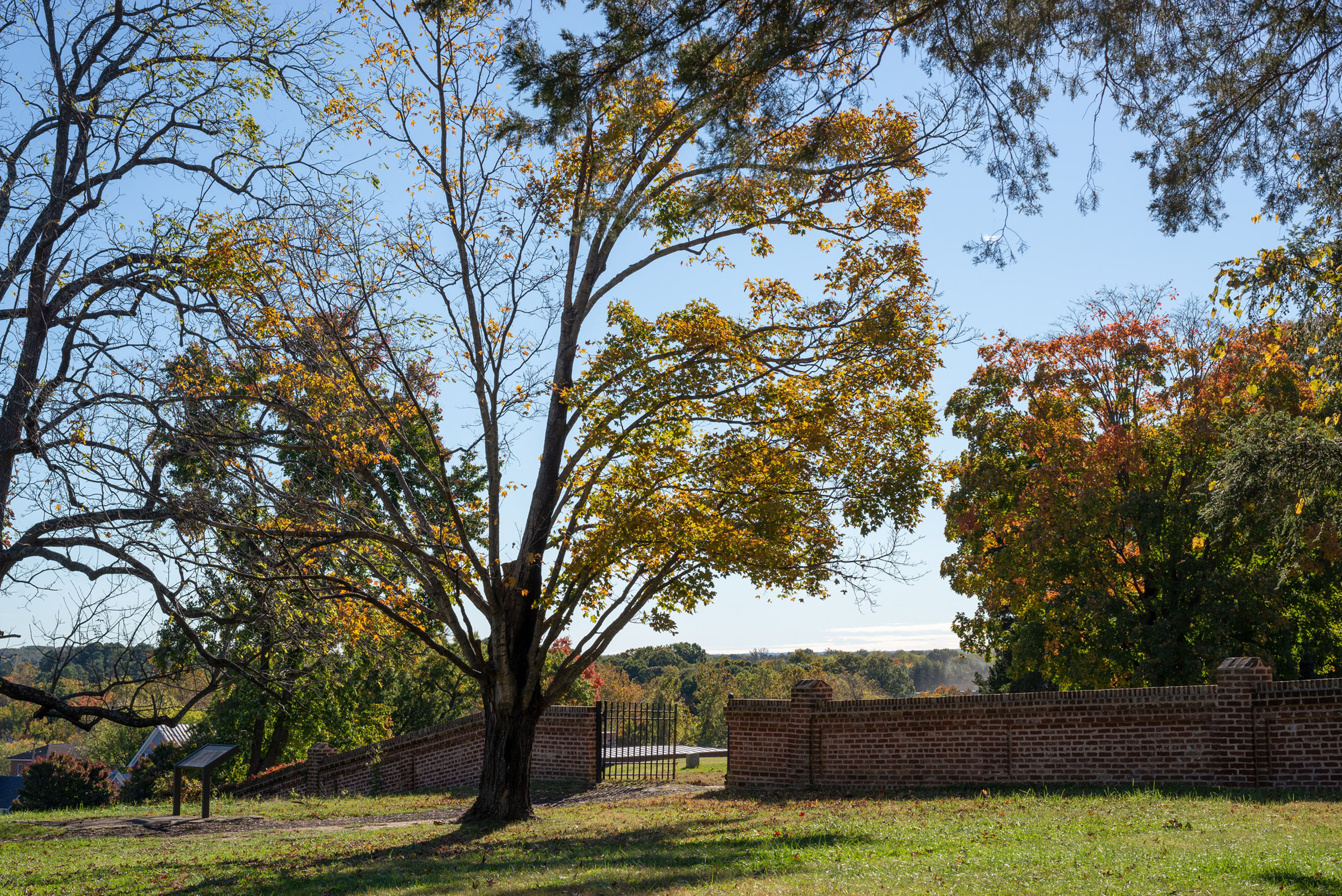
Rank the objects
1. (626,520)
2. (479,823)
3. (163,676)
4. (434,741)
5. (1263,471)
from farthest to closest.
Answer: (434,741), (479,823), (626,520), (1263,471), (163,676)

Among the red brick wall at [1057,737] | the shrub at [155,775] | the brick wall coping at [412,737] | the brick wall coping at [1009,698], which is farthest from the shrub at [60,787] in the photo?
the brick wall coping at [1009,698]

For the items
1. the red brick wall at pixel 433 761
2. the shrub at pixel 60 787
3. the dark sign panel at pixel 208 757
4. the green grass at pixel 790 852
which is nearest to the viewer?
the green grass at pixel 790 852

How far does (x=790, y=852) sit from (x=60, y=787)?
26.0m

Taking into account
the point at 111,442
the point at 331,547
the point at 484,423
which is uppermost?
the point at 484,423

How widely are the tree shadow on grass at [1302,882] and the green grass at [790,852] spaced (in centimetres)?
2

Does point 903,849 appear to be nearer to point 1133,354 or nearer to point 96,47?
point 96,47

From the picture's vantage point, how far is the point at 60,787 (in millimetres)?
26812

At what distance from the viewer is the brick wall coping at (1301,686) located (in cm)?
1212

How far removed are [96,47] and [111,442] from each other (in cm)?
508

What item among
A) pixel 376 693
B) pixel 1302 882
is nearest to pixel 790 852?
pixel 1302 882

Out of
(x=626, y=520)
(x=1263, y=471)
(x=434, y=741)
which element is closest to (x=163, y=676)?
(x=626, y=520)

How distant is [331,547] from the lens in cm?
1174

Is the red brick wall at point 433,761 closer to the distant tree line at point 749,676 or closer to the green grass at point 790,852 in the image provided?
the distant tree line at point 749,676

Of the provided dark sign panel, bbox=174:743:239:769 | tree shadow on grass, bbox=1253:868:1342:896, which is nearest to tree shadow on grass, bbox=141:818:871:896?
tree shadow on grass, bbox=1253:868:1342:896
